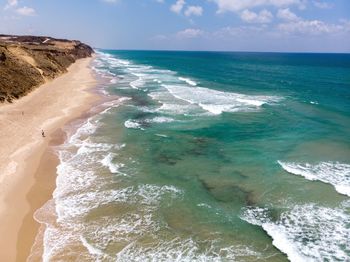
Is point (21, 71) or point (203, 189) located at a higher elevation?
point (21, 71)

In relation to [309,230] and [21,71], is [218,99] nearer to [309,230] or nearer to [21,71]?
[21,71]

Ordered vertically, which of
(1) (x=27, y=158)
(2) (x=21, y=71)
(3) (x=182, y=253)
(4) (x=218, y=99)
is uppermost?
(2) (x=21, y=71)

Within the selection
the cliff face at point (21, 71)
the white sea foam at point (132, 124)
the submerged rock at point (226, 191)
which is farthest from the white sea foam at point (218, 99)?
the cliff face at point (21, 71)

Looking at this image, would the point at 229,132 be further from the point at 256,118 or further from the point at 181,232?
the point at 181,232

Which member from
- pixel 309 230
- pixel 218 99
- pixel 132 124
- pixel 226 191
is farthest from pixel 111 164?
pixel 218 99

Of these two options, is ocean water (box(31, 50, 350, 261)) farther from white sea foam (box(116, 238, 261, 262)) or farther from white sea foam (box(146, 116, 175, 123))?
white sea foam (box(146, 116, 175, 123))

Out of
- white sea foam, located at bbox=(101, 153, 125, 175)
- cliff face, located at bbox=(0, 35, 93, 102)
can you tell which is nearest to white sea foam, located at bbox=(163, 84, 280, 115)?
white sea foam, located at bbox=(101, 153, 125, 175)
